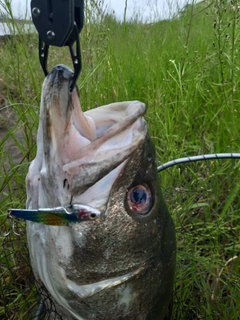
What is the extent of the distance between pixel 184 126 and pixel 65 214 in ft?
5.69

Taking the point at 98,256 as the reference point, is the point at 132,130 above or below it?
above

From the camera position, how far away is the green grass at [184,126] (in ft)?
5.71

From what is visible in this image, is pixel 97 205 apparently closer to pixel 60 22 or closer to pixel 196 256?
pixel 60 22

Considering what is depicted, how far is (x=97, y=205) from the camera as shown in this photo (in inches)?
36.3

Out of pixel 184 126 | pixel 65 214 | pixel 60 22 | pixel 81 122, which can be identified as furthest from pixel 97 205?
pixel 184 126

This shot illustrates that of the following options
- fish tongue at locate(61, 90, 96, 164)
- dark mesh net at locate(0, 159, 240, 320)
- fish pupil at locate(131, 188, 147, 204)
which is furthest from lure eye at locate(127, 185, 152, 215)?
dark mesh net at locate(0, 159, 240, 320)

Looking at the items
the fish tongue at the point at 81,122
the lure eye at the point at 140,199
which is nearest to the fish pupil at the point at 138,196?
the lure eye at the point at 140,199

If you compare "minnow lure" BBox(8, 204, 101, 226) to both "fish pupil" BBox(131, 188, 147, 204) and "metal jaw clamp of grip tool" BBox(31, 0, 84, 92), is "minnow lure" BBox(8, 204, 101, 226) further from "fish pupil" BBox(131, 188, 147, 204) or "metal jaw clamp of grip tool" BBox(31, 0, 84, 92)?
"metal jaw clamp of grip tool" BBox(31, 0, 84, 92)

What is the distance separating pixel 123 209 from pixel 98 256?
4.8 inches

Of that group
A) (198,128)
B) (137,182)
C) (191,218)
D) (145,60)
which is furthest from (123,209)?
(145,60)

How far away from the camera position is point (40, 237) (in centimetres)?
102

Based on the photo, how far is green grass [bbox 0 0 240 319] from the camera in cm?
174

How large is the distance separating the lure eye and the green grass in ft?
2.48

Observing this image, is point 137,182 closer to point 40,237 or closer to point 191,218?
point 40,237
